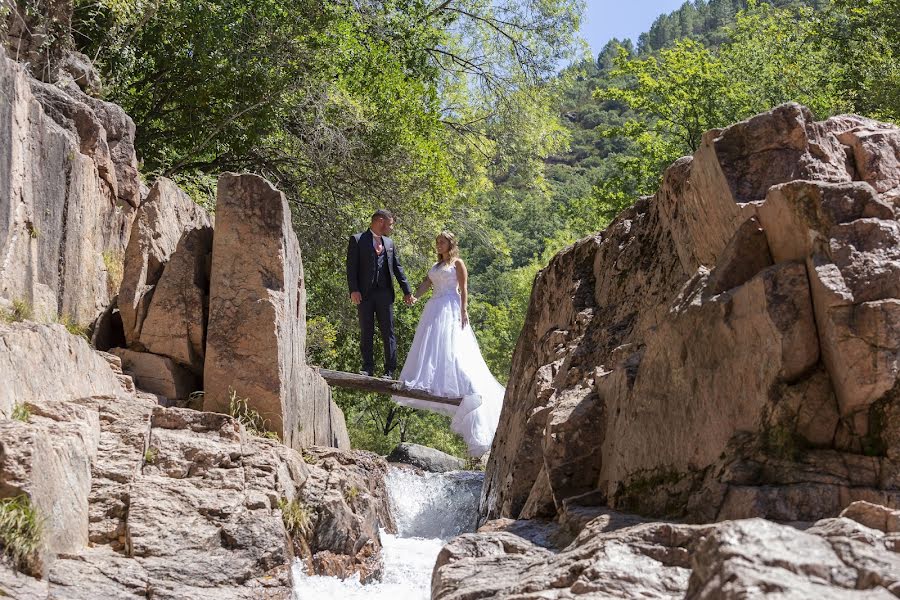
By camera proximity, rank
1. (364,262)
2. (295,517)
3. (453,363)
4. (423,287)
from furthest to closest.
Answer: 1. (453,363)
2. (423,287)
3. (364,262)
4. (295,517)

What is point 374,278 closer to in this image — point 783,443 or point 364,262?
point 364,262

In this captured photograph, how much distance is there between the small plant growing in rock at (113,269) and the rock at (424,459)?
7089 mm

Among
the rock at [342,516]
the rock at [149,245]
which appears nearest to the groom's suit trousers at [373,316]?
the rock at [342,516]

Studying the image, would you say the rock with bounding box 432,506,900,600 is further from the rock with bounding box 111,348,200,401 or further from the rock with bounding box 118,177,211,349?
the rock with bounding box 118,177,211,349

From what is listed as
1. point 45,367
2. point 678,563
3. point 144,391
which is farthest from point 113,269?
point 678,563

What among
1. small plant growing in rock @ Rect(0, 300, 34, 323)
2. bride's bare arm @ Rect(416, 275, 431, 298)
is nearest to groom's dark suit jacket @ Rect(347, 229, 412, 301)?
bride's bare arm @ Rect(416, 275, 431, 298)

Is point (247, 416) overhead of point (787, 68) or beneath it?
beneath

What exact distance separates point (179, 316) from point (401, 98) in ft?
30.9

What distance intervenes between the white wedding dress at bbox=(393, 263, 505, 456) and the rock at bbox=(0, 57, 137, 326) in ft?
13.1

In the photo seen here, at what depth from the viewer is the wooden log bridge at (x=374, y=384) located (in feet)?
42.4

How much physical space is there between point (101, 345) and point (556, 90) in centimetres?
1583

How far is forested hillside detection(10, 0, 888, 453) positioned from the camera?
16.3 m

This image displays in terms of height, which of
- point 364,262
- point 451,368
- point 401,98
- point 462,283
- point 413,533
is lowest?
point 413,533

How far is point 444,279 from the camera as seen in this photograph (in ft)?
44.4
